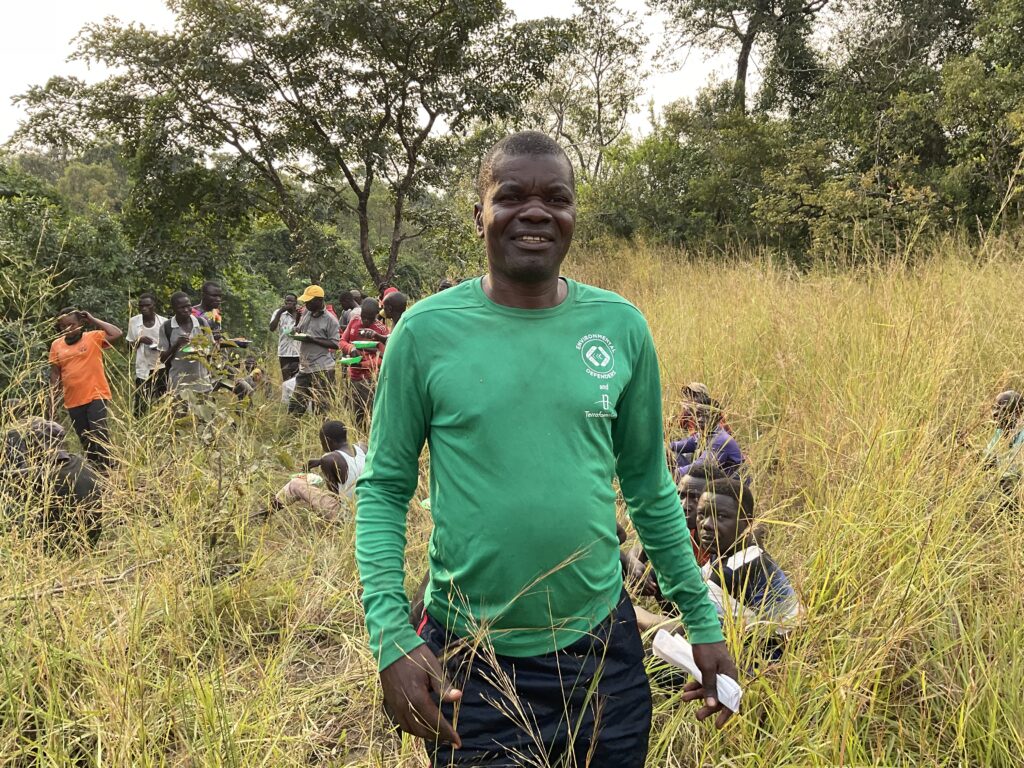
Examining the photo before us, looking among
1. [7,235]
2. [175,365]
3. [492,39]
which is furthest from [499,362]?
[492,39]

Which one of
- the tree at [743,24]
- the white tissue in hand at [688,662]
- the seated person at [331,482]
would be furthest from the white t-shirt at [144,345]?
the tree at [743,24]

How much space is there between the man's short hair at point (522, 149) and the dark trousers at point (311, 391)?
476 centimetres

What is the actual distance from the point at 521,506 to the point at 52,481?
2283 millimetres

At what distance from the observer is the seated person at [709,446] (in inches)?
101

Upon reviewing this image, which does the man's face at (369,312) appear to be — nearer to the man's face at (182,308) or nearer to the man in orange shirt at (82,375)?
the man's face at (182,308)

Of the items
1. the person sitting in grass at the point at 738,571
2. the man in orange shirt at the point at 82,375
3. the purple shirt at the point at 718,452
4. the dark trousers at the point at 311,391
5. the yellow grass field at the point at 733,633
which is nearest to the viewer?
the yellow grass field at the point at 733,633

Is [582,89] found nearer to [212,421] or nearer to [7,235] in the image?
[7,235]

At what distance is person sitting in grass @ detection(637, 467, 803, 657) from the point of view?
1.85m

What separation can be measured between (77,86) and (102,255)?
6.80 feet

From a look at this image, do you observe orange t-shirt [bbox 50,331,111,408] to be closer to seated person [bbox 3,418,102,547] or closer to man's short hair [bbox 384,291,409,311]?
seated person [bbox 3,418,102,547]

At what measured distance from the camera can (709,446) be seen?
101 inches

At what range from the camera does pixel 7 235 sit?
20.8ft

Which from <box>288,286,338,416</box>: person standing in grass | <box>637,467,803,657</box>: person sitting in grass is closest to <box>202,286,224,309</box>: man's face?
<box>288,286,338,416</box>: person standing in grass

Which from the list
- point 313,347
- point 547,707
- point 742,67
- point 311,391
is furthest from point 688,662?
point 742,67
